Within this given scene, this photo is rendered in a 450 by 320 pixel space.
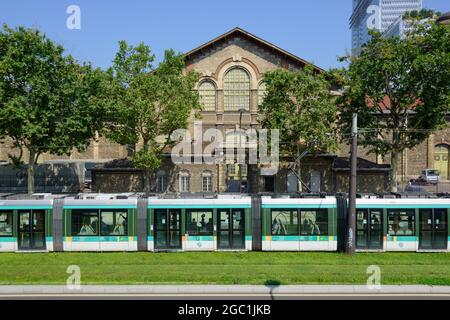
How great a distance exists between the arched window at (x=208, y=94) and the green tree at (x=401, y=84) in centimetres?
1533

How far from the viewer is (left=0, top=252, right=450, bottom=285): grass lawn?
1814cm

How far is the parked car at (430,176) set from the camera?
54.0 meters

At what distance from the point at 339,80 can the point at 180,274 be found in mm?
25419

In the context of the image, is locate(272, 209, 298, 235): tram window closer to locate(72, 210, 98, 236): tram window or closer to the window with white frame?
locate(72, 210, 98, 236): tram window

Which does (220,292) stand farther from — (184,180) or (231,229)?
(184,180)

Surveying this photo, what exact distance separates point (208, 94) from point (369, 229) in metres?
31.1

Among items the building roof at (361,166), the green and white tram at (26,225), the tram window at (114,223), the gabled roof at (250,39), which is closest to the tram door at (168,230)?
the tram window at (114,223)

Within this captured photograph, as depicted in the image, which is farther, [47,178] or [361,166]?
[47,178]

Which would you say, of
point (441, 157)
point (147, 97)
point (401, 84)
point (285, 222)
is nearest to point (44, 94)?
point (147, 97)

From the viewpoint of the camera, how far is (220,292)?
1666 centimetres

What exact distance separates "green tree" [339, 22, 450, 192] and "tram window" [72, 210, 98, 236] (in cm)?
2247

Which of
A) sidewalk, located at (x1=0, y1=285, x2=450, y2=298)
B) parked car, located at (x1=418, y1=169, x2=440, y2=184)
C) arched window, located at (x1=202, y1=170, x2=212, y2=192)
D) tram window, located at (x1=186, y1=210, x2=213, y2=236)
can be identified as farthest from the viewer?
parked car, located at (x1=418, y1=169, x2=440, y2=184)

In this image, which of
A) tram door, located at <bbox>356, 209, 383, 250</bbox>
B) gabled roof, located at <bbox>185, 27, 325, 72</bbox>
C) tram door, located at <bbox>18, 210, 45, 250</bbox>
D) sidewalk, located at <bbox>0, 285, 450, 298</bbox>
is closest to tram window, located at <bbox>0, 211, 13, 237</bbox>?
tram door, located at <bbox>18, 210, 45, 250</bbox>

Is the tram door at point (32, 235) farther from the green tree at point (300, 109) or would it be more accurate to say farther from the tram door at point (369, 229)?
the green tree at point (300, 109)
